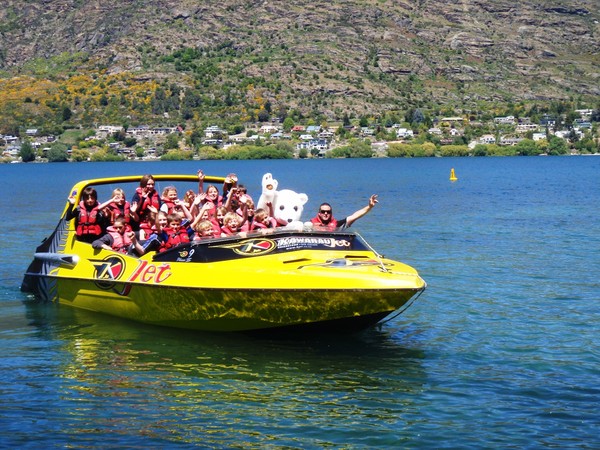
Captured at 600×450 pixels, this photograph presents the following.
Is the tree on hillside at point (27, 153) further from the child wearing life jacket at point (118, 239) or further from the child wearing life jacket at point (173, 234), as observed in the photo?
the child wearing life jacket at point (173, 234)

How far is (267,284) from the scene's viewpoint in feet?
43.1

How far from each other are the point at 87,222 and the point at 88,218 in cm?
7

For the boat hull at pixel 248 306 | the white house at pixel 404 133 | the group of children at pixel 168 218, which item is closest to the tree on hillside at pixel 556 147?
the white house at pixel 404 133

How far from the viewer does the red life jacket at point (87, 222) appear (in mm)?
16906

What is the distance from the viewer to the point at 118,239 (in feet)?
53.1

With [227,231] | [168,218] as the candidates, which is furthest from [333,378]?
[168,218]

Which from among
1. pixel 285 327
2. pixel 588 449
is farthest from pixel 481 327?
pixel 588 449

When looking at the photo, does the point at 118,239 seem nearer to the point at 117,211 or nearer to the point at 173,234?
the point at 117,211

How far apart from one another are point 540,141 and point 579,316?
18026 cm

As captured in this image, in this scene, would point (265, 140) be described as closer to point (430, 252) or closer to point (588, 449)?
point (430, 252)

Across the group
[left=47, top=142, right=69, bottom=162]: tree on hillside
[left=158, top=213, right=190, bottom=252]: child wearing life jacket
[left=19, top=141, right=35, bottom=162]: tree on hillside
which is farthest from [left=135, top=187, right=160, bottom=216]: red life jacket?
[left=19, top=141, right=35, bottom=162]: tree on hillside

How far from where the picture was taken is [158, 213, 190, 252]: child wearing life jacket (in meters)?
15.3

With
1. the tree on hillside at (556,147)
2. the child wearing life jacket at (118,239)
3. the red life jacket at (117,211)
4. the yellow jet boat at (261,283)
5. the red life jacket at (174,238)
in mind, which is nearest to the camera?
the yellow jet boat at (261,283)

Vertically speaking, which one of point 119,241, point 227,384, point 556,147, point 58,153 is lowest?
point 58,153
